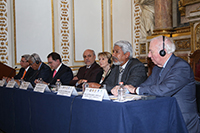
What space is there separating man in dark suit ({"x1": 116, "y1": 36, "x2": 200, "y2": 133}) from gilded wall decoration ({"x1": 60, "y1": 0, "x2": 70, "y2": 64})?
5.18 meters

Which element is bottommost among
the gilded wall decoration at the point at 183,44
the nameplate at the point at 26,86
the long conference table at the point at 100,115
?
the long conference table at the point at 100,115

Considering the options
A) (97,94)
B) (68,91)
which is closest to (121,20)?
(68,91)

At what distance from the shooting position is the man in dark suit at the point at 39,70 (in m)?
4.81

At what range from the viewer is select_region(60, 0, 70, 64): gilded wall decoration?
741 cm

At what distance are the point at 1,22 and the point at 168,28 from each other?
178 inches

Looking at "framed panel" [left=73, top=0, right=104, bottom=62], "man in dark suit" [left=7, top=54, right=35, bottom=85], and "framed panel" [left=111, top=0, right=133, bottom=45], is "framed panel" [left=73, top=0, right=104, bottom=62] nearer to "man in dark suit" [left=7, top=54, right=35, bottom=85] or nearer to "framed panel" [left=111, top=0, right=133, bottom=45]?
"framed panel" [left=111, top=0, right=133, bottom=45]

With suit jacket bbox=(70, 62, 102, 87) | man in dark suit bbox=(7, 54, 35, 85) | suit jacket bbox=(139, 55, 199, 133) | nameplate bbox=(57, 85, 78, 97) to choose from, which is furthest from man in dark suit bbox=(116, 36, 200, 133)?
man in dark suit bbox=(7, 54, 35, 85)

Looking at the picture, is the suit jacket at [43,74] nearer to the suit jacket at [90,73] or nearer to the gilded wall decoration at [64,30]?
the suit jacket at [90,73]

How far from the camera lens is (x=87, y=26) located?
26.0ft

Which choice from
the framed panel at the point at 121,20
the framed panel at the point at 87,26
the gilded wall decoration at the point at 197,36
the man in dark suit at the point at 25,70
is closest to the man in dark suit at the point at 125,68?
the man in dark suit at the point at 25,70

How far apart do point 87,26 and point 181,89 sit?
19.4 ft

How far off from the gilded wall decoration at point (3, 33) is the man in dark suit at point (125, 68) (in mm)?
4073

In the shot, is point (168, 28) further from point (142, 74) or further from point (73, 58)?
point (142, 74)

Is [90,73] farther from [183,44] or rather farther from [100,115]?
[183,44]
